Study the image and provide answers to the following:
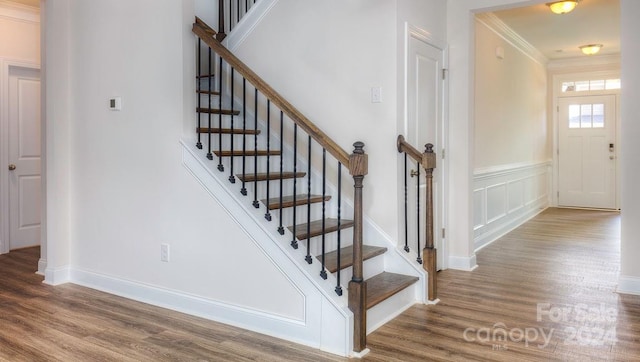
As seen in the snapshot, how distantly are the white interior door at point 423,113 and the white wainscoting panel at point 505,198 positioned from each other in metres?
0.97

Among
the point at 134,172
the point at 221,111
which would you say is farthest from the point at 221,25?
the point at 134,172

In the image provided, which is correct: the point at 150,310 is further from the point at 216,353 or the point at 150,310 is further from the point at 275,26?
the point at 275,26

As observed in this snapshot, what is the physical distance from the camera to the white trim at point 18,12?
519cm

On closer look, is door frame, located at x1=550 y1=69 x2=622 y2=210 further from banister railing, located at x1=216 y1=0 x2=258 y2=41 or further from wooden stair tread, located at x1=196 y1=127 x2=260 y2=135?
wooden stair tread, located at x1=196 y1=127 x2=260 y2=135

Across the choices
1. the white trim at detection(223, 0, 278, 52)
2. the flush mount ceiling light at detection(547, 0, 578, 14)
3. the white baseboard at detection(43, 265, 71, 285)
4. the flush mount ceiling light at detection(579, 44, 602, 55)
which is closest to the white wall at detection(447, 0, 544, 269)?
the flush mount ceiling light at detection(547, 0, 578, 14)

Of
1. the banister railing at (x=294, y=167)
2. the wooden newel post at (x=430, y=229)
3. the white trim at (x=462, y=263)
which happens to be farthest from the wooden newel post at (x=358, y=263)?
the white trim at (x=462, y=263)

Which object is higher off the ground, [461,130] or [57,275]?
[461,130]

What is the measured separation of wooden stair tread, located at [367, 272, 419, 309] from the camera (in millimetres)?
3023

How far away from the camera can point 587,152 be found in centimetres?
856

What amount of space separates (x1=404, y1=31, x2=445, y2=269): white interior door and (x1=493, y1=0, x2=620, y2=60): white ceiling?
1.79 m

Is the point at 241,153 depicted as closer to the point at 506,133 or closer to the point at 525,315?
the point at 525,315

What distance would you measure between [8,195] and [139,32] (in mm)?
2943

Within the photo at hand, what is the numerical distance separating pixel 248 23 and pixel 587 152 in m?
6.85

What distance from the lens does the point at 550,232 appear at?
20.9 feet
